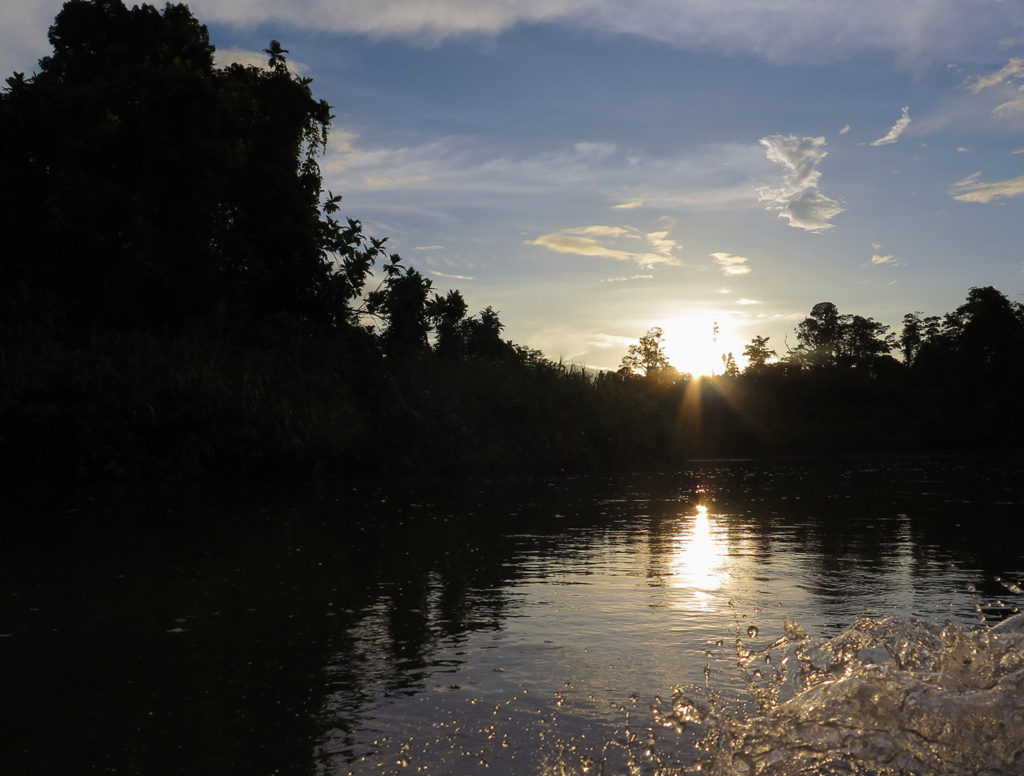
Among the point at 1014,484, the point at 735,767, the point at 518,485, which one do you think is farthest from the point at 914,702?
the point at 1014,484

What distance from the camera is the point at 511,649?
6.93m

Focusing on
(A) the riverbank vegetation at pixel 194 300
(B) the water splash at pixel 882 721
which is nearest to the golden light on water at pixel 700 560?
(B) the water splash at pixel 882 721

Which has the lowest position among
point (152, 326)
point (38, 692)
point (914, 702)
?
point (38, 692)

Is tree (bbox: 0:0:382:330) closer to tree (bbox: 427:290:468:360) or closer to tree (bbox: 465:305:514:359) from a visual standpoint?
tree (bbox: 427:290:468:360)

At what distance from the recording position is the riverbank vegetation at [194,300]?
26344mm

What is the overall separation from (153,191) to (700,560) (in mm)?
24699

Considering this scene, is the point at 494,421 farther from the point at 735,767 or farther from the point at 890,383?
the point at 890,383

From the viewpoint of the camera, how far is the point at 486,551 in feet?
41.5

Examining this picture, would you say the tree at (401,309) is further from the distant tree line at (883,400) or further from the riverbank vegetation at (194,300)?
the distant tree line at (883,400)

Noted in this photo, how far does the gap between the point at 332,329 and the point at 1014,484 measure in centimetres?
2181

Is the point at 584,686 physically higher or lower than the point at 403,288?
lower

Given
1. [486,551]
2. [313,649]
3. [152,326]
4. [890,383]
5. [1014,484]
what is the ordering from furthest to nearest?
[890,383]
[152,326]
[1014,484]
[486,551]
[313,649]

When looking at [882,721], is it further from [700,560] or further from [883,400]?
[883,400]

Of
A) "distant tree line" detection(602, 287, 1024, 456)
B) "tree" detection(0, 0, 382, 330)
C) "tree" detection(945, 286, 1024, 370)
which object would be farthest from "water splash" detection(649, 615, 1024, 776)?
"tree" detection(945, 286, 1024, 370)
